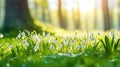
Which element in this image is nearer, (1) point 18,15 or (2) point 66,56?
(2) point 66,56

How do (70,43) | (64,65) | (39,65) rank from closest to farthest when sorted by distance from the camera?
(64,65) < (39,65) < (70,43)

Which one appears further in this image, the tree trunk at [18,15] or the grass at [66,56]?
the tree trunk at [18,15]

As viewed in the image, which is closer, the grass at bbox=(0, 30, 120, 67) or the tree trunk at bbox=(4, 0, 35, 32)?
the grass at bbox=(0, 30, 120, 67)

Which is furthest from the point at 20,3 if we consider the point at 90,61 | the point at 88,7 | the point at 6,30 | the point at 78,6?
the point at 88,7

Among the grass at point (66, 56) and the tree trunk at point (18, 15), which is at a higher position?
the tree trunk at point (18, 15)

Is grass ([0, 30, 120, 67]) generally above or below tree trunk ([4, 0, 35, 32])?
below

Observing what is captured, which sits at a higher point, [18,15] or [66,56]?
[18,15]

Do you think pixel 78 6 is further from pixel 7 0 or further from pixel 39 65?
pixel 39 65

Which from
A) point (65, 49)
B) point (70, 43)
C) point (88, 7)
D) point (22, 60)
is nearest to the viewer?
point (22, 60)
